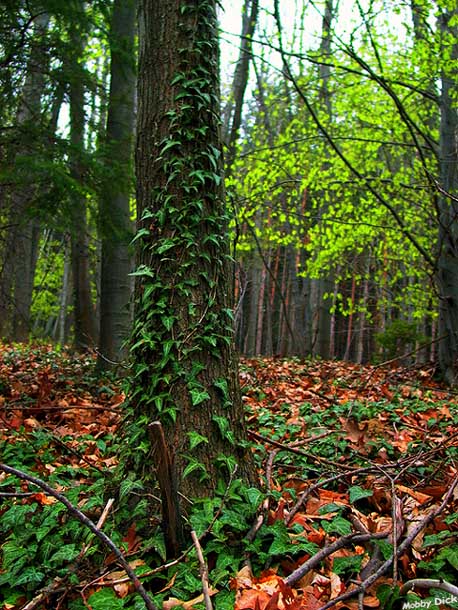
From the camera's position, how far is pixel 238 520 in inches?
89.9

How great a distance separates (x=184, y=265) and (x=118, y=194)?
413 centimetres

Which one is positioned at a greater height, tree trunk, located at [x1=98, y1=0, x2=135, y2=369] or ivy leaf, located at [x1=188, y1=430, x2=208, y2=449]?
tree trunk, located at [x1=98, y1=0, x2=135, y2=369]

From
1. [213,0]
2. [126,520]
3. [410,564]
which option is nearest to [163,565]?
[126,520]

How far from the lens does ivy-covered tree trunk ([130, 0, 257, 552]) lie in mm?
2441

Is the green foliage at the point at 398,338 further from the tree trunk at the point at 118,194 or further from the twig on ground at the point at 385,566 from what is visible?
the twig on ground at the point at 385,566

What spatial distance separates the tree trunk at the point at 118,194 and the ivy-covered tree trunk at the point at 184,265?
3.33m

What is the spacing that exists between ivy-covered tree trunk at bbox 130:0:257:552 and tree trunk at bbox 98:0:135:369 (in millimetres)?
3333

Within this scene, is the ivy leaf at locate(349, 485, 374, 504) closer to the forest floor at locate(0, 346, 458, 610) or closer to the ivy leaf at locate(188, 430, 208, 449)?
the forest floor at locate(0, 346, 458, 610)

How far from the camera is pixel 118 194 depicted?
247 inches

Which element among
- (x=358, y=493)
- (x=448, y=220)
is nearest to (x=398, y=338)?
(x=448, y=220)

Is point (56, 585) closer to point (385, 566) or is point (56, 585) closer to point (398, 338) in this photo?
point (385, 566)

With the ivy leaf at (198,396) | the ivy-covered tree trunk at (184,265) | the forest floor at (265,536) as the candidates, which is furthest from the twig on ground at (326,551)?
the ivy leaf at (198,396)

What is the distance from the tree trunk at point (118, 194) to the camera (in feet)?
19.9

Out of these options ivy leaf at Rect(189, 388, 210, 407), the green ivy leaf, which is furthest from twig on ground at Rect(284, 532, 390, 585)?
ivy leaf at Rect(189, 388, 210, 407)
